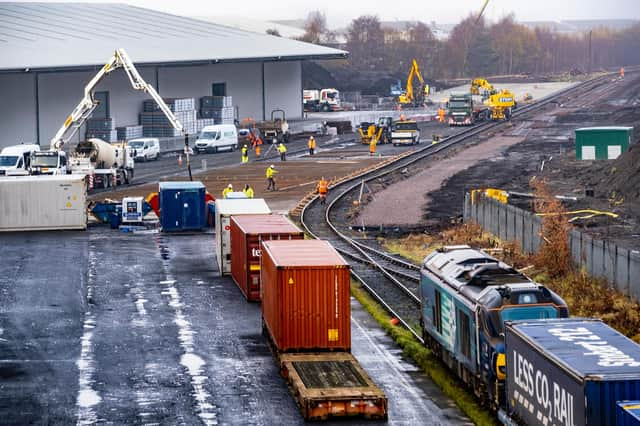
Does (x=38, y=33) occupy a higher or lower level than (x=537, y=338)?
higher

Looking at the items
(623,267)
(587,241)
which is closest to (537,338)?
(623,267)

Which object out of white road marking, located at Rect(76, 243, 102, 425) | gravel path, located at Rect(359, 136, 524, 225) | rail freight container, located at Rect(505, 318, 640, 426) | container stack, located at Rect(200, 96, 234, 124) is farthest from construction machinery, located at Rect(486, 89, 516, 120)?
rail freight container, located at Rect(505, 318, 640, 426)

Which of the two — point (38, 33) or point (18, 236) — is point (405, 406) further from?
point (38, 33)

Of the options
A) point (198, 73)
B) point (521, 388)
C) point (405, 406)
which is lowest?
point (405, 406)

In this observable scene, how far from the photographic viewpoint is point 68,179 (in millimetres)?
53406

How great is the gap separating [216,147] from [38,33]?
71.4ft

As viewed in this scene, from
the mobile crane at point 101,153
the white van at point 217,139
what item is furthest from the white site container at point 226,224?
the white van at point 217,139

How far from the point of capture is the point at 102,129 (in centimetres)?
9331

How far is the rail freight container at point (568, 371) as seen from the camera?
16.2m

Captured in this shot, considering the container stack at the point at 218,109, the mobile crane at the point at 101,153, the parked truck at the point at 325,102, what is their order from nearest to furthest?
the mobile crane at the point at 101,153 < the container stack at the point at 218,109 < the parked truck at the point at 325,102

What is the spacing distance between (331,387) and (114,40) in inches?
3395

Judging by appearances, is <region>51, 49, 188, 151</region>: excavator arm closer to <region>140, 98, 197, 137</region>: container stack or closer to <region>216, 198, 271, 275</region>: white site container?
<region>140, 98, 197, 137</region>: container stack

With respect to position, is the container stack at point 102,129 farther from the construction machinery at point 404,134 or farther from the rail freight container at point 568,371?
the rail freight container at point 568,371

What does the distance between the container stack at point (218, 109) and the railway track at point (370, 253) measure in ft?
94.3
